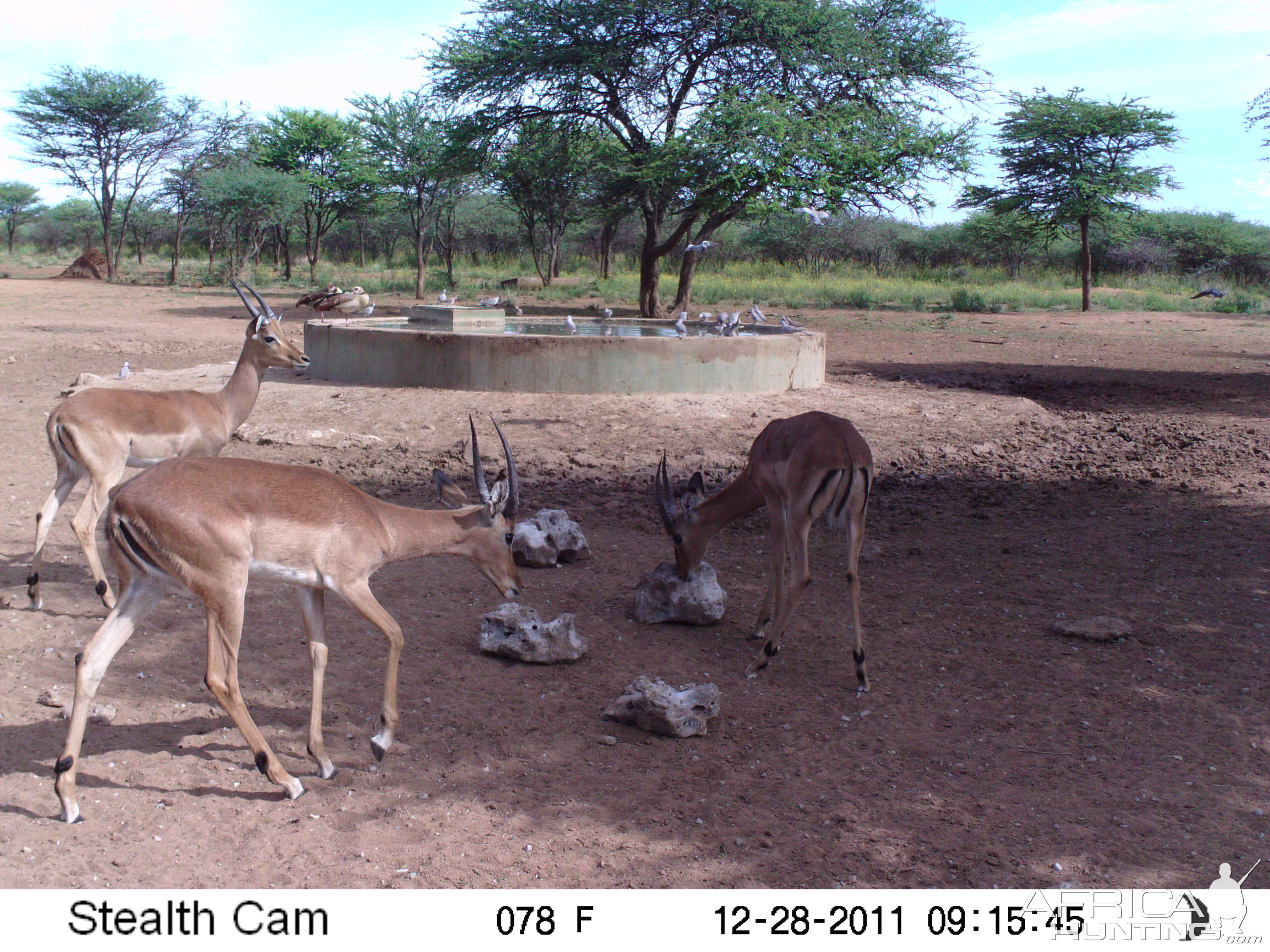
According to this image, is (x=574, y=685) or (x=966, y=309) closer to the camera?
(x=574, y=685)

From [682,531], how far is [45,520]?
3.30m

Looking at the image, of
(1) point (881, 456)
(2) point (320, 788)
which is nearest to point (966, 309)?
(1) point (881, 456)

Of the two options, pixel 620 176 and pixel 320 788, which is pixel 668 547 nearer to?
pixel 320 788

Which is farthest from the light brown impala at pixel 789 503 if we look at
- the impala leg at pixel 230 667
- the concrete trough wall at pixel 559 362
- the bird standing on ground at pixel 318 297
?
the bird standing on ground at pixel 318 297

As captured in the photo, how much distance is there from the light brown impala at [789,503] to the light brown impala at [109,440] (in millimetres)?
2689

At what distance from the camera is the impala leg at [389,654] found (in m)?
3.84

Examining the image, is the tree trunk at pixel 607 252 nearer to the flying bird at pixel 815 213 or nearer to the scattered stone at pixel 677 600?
the flying bird at pixel 815 213

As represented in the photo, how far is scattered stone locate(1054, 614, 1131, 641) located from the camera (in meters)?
5.27

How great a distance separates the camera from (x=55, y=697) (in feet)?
13.8

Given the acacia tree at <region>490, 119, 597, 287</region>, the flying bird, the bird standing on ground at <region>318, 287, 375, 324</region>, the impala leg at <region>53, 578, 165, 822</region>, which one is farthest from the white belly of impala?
the acacia tree at <region>490, 119, 597, 287</region>

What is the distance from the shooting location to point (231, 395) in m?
6.61

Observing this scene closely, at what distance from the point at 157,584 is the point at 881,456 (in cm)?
689

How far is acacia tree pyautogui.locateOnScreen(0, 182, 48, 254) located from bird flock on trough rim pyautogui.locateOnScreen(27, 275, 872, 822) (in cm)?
5814

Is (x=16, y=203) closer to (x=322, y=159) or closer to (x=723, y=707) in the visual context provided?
(x=322, y=159)
